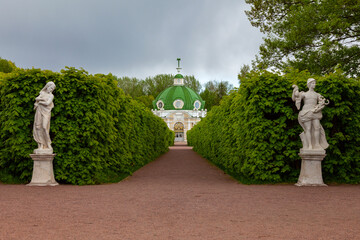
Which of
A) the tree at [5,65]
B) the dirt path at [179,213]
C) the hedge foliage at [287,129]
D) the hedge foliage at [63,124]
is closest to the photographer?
the dirt path at [179,213]

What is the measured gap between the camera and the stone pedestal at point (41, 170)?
8.53 m

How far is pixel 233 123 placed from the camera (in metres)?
11.5

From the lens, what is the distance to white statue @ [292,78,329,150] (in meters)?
8.66

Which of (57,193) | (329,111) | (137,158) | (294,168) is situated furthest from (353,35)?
(57,193)

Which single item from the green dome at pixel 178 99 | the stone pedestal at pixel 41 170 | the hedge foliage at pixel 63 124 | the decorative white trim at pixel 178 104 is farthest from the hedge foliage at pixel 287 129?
the decorative white trim at pixel 178 104

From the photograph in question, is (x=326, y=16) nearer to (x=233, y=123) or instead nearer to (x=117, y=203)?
(x=233, y=123)

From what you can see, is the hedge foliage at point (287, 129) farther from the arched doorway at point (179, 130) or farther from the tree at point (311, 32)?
the arched doorway at point (179, 130)

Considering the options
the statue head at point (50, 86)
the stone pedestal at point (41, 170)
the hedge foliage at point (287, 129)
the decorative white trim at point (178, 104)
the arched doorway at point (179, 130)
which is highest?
the decorative white trim at point (178, 104)

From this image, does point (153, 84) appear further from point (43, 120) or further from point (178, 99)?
point (43, 120)

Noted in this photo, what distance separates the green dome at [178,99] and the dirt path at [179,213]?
61.8 metres

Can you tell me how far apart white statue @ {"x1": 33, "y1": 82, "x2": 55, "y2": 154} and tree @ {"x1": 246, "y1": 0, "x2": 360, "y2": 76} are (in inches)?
374

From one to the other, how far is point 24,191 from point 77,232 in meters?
4.03

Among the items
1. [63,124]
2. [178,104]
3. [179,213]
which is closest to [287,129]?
[179,213]

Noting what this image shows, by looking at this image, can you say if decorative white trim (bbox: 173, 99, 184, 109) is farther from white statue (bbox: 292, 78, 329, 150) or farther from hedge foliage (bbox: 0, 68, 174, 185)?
white statue (bbox: 292, 78, 329, 150)
